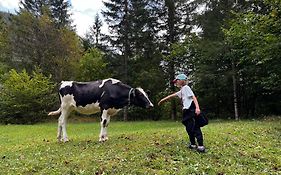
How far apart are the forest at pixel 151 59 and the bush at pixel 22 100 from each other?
3.7 inches

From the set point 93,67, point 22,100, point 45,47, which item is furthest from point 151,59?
point 22,100

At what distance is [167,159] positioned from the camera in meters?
8.30

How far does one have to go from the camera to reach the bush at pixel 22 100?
31.5 metres

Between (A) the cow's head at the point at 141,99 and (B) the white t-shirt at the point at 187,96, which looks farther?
(A) the cow's head at the point at 141,99

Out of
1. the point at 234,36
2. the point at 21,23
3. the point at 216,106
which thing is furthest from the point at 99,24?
the point at 234,36

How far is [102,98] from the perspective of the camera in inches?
455

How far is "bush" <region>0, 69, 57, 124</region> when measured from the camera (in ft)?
103

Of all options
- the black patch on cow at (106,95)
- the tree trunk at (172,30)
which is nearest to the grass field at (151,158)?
the black patch on cow at (106,95)

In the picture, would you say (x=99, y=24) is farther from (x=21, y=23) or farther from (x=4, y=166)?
(x=4, y=166)

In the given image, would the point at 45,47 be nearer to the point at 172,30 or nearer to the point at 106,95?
the point at 172,30

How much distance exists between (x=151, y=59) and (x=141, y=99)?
24.1 metres

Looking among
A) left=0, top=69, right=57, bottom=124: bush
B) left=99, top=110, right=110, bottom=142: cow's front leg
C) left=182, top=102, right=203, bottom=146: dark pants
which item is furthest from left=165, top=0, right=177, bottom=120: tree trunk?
left=182, top=102, right=203, bottom=146: dark pants

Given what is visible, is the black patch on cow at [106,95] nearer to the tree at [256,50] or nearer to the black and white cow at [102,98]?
the black and white cow at [102,98]

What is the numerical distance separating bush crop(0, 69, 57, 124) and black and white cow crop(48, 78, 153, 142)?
20789 mm
